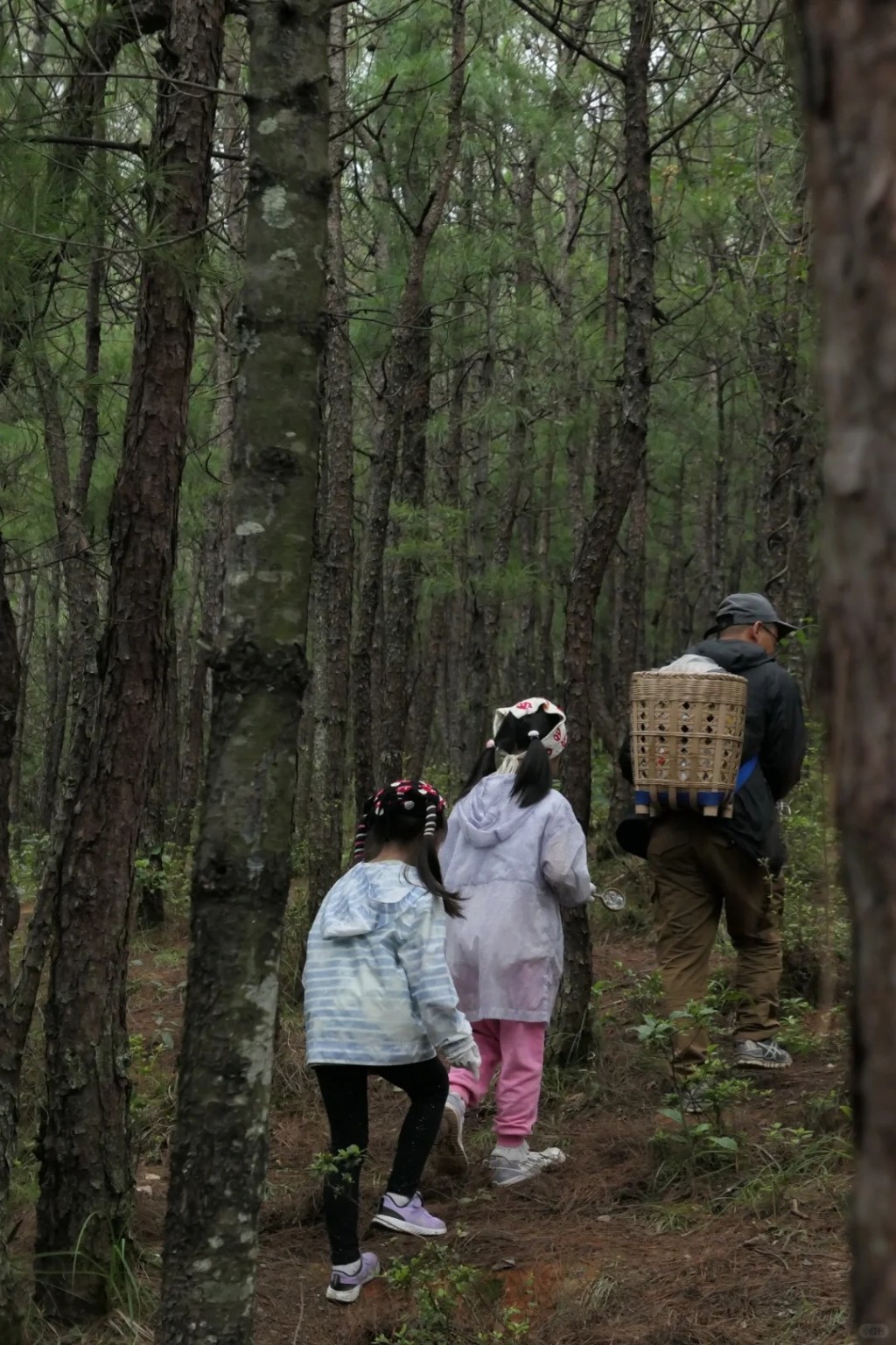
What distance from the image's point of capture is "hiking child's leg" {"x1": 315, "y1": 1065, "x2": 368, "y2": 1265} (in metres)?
4.18

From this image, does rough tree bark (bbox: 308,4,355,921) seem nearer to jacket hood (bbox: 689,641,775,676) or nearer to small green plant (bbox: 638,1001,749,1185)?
jacket hood (bbox: 689,641,775,676)

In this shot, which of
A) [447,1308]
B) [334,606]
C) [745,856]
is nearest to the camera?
[447,1308]

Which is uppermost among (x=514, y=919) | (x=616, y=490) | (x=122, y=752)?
(x=616, y=490)

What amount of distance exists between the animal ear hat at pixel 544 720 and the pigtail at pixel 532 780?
11cm

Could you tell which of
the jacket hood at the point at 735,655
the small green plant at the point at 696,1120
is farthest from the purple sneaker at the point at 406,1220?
the jacket hood at the point at 735,655

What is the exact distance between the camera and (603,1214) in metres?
4.73

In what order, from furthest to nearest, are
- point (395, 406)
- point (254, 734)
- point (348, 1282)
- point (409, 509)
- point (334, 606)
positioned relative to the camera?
point (409, 509) < point (395, 406) < point (334, 606) < point (348, 1282) < point (254, 734)

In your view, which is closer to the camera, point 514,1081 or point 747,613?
point 514,1081

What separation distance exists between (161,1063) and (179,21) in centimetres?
493

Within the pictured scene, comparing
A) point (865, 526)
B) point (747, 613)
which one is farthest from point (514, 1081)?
point (865, 526)

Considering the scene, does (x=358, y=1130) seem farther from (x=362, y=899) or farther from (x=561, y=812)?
(x=561, y=812)

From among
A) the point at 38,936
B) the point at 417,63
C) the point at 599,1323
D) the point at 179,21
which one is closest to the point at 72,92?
the point at 179,21

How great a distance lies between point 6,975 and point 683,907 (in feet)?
10.5

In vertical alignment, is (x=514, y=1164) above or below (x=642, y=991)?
below
